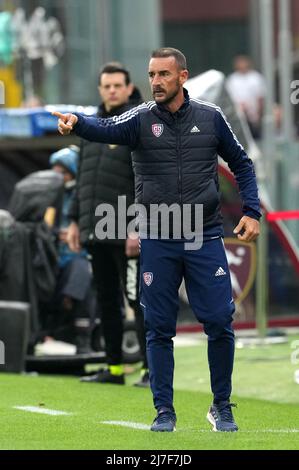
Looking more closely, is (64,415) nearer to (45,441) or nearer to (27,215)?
(45,441)

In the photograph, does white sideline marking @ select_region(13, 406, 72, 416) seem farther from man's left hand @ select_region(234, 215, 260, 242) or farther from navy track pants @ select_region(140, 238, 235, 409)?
man's left hand @ select_region(234, 215, 260, 242)

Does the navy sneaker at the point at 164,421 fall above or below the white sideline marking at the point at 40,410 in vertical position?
above

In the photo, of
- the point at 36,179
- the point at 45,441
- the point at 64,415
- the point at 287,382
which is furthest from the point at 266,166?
the point at 45,441

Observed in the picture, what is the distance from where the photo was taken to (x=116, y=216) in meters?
11.1

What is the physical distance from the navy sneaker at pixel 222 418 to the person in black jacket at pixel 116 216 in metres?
2.68

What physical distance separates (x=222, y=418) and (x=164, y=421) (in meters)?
0.32

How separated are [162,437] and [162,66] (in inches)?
75.5

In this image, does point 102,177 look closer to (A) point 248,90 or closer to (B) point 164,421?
(B) point 164,421

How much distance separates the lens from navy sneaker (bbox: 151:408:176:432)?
842 cm

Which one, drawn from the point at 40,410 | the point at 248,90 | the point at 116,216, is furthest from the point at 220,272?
the point at 248,90

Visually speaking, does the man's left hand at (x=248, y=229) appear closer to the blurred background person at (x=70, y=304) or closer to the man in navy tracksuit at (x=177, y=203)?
the man in navy tracksuit at (x=177, y=203)

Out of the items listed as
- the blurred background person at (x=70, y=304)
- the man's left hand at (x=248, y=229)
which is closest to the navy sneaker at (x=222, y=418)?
the man's left hand at (x=248, y=229)

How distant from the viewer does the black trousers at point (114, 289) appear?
11.3m

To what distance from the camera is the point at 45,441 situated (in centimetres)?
811
